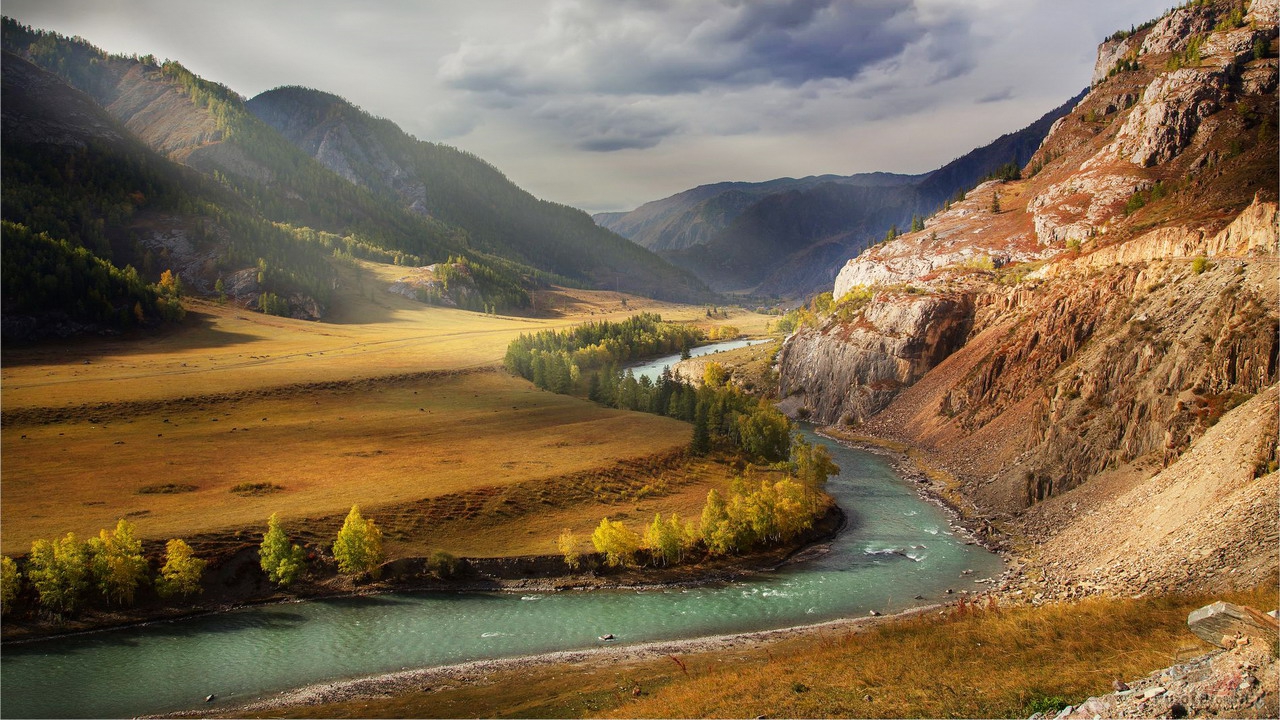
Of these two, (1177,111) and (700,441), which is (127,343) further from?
(1177,111)

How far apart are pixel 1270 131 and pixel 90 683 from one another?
171 metres

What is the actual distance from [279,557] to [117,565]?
11.7 meters

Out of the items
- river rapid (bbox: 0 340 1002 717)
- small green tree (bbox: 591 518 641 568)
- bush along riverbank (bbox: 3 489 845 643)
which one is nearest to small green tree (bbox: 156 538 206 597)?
bush along riverbank (bbox: 3 489 845 643)

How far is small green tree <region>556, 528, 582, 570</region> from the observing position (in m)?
63.5

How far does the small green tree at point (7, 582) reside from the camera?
51188mm

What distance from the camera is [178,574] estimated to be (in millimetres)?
55656

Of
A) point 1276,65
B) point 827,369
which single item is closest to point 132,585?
point 827,369

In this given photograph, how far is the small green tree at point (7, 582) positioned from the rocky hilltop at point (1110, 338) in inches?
3157

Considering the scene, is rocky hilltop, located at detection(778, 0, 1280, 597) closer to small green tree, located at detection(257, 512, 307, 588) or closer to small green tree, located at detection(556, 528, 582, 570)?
small green tree, located at detection(556, 528, 582, 570)

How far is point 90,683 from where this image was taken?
1781 inches

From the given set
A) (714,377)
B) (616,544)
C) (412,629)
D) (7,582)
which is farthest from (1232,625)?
(714,377)

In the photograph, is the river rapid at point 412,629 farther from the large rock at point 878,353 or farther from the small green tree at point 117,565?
the large rock at point 878,353

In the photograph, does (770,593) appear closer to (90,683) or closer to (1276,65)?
(90,683)

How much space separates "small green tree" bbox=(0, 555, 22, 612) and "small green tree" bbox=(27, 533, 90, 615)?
991 millimetres
